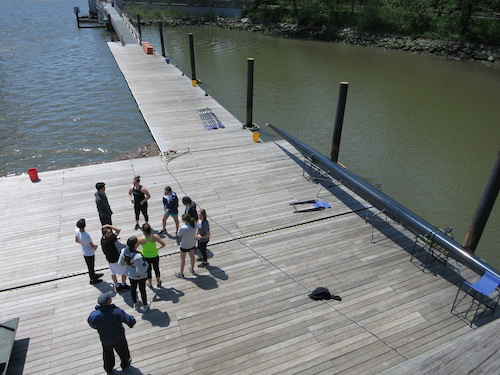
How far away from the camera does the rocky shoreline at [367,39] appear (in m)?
37.3

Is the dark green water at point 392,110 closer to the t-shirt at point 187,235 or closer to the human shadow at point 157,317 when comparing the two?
the t-shirt at point 187,235

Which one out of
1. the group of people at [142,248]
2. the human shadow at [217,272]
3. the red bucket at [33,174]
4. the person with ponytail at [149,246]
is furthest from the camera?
the red bucket at [33,174]

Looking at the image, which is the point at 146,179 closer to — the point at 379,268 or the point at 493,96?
the point at 379,268

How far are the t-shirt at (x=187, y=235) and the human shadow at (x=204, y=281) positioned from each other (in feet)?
2.93

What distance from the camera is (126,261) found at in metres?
6.43

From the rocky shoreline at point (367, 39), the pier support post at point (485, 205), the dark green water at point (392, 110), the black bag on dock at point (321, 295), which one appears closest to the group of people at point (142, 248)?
the black bag on dock at point (321, 295)

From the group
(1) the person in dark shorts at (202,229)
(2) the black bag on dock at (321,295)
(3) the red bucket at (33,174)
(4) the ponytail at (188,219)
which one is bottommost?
(2) the black bag on dock at (321,295)

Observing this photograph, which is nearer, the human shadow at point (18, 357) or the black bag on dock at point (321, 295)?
the human shadow at point (18, 357)

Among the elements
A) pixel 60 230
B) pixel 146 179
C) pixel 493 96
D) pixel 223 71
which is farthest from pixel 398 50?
pixel 60 230

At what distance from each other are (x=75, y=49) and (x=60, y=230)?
111 feet

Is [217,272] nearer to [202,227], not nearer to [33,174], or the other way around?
[202,227]

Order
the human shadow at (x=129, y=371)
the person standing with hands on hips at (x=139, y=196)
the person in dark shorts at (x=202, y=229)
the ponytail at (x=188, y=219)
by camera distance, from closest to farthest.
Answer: the human shadow at (x=129, y=371) < the ponytail at (x=188, y=219) < the person in dark shorts at (x=202, y=229) < the person standing with hands on hips at (x=139, y=196)

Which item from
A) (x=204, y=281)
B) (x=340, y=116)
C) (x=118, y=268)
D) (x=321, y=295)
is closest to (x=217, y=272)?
(x=204, y=281)

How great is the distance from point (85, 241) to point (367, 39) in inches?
1788
